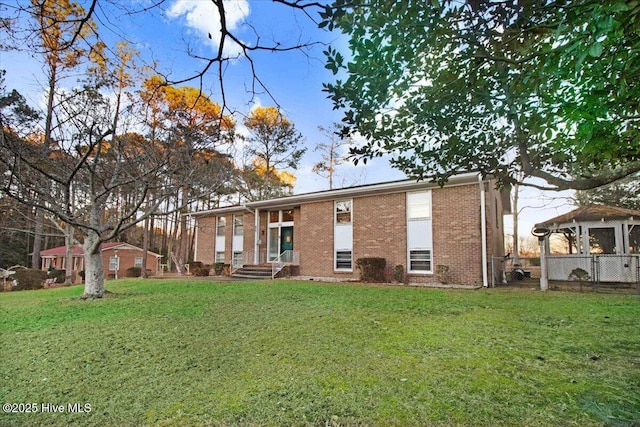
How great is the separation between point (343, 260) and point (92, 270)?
9.80 metres

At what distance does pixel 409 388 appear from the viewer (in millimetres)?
3154

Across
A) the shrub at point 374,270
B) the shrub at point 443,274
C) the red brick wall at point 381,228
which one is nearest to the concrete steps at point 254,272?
the red brick wall at point 381,228

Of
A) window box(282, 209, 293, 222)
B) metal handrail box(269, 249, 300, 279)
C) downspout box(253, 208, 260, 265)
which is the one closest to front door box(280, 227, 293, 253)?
window box(282, 209, 293, 222)

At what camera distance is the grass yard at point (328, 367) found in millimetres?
2750

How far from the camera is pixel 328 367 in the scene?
3.75 meters

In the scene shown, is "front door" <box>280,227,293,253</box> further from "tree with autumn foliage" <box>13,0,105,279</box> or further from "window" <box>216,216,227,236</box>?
"tree with autumn foliage" <box>13,0,105,279</box>

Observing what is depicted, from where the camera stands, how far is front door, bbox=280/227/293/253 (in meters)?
18.9

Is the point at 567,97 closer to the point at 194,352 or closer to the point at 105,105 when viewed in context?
the point at 194,352

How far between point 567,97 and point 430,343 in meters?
3.35

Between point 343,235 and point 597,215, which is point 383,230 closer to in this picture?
point 343,235

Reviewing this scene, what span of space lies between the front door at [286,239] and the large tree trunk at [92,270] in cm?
1019

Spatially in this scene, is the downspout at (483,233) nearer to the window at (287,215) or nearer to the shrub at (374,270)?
the shrub at (374,270)

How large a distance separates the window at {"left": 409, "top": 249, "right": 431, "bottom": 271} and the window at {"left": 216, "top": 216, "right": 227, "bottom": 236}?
42.1ft

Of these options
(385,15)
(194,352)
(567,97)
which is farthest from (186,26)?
(194,352)
